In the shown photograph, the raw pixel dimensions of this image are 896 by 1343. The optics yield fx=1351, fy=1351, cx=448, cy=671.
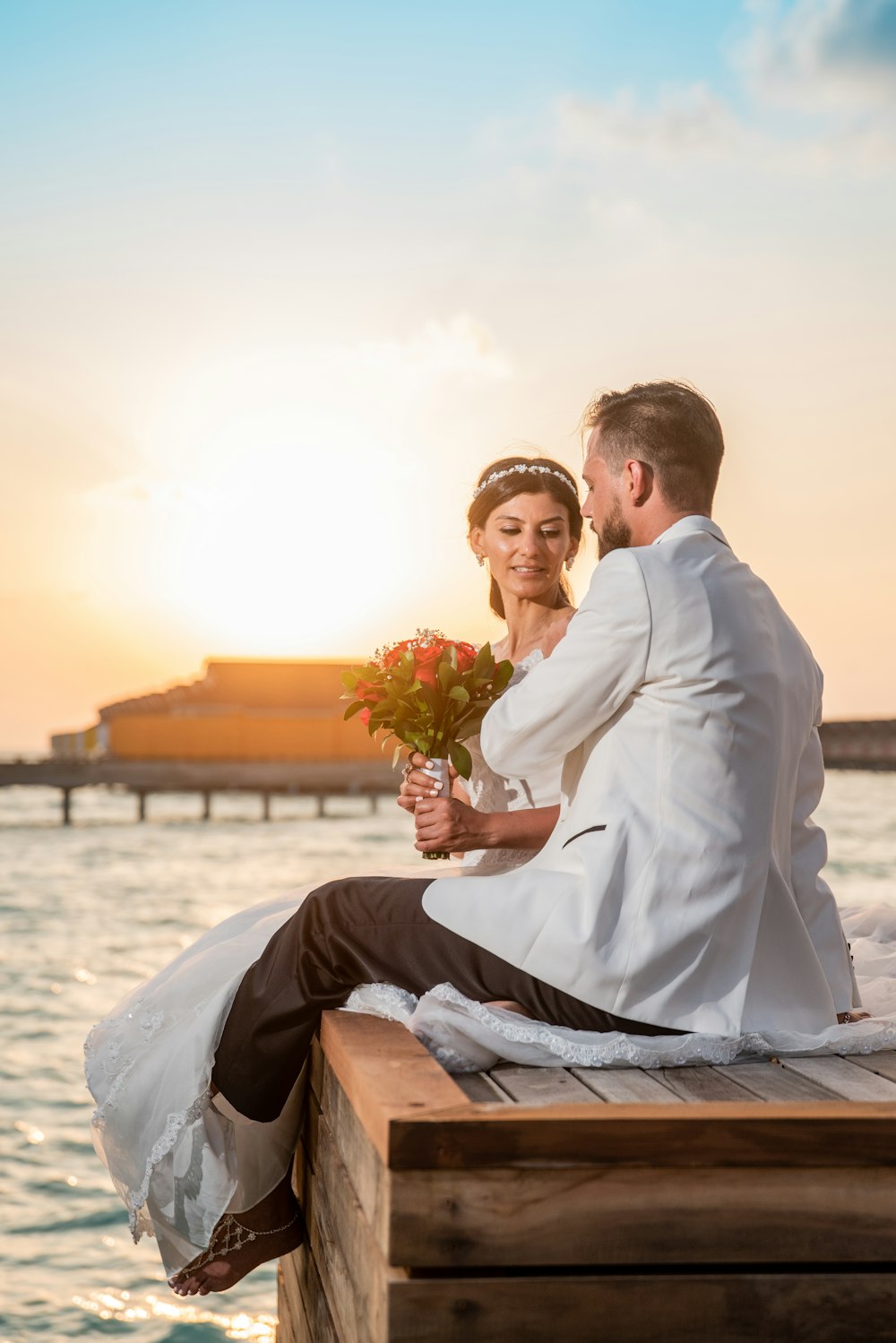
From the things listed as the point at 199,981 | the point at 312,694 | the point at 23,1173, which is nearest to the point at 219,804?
the point at 312,694

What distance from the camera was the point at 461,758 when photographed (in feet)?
11.7

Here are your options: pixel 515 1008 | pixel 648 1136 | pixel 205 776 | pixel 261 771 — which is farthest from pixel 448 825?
pixel 261 771

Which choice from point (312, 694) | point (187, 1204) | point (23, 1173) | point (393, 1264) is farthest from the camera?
point (312, 694)

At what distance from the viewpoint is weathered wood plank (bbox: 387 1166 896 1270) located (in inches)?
77.2

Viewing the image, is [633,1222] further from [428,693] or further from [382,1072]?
[428,693]

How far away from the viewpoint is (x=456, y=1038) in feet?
8.39

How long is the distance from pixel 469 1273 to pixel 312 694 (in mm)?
53022

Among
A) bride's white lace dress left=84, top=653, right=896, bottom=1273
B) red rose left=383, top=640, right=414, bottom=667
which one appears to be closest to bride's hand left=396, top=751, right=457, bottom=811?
red rose left=383, top=640, right=414, bottom=667

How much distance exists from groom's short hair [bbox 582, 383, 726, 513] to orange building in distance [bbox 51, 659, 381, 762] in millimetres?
45592

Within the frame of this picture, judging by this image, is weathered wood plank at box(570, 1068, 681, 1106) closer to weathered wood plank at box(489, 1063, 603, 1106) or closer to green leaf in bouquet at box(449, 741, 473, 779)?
weathered wood plank at box(489, 1063, 603, 1106)

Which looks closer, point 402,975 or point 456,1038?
point 456,1038

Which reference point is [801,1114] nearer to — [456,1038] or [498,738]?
[456,1038]

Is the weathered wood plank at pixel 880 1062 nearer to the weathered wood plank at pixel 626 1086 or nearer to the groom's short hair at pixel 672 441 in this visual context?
the weathered wood plank at pixel 626 1086

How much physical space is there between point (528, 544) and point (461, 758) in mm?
928
